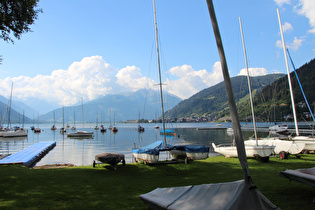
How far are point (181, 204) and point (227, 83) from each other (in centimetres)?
341

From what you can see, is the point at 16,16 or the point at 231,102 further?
the point at 16,16

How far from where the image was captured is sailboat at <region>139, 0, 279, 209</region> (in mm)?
5309

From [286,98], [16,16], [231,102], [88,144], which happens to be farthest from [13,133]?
[286,98]

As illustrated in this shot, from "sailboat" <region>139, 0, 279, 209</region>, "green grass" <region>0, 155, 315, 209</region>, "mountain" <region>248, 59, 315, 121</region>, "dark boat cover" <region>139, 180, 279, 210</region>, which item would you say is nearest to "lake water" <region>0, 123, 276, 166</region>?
"green grass" <region>0, 155, 315, 209</region>

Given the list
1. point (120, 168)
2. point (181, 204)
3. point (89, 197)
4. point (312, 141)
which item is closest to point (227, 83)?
point (181, 204)

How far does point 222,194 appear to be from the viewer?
5555mm

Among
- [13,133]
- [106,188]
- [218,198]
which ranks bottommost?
[106,188]

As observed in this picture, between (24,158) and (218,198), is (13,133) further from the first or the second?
(218,198)

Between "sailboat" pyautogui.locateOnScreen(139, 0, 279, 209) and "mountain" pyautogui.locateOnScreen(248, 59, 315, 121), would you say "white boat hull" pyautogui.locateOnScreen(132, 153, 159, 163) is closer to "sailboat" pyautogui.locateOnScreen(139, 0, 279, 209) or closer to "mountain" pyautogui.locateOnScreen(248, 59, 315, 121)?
"sailboat" pyautogui.locateOnScreen(139, 0, 279, 209)

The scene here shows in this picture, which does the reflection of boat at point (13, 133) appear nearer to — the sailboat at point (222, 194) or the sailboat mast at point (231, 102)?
the sailboat at point (222, 194)

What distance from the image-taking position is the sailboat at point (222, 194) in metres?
5.31

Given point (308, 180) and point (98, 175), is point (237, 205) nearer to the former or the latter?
point (308, 180)

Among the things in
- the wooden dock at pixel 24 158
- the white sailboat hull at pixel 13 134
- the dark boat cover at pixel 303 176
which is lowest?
the wooden dock at pixel 24 158

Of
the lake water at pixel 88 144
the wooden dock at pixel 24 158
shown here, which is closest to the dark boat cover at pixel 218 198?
the wooden dock at pixel 24 158
